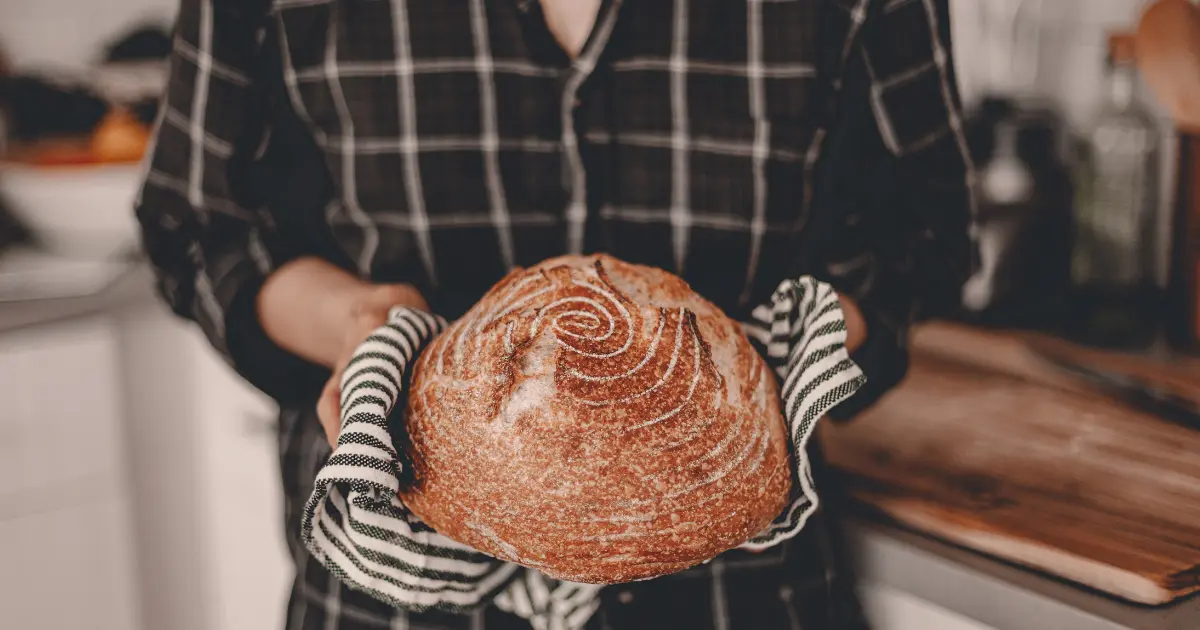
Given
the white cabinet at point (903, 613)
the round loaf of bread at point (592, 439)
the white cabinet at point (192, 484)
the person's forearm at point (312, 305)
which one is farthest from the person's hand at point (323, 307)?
the white cabinet at point (192, 484)

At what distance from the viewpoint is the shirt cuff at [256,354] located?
0.72m

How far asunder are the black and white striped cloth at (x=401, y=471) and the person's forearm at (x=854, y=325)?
0.10 meters

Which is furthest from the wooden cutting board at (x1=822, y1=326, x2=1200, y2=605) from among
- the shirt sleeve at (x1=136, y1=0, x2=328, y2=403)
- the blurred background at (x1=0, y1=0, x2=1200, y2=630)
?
the shirt sleeve at (x1=136, y1=0, x2=328, y2=403)

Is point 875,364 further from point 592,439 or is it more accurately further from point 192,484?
point 192,484

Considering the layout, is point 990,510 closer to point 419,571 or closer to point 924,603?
point 924,603

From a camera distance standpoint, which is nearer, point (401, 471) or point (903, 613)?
point (401, 471)

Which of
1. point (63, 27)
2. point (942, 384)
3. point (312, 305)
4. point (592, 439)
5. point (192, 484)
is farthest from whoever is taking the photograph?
point (63, 27)

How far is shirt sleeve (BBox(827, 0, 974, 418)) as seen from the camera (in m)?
0.69

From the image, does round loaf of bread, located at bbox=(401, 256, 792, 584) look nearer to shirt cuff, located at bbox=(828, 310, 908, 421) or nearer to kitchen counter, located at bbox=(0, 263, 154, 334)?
shirt cuff, located at bbox=(828, 310, 908, 421)

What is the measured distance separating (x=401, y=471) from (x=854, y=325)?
345 mm

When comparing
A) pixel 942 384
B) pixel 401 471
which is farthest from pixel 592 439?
pixel 942 384

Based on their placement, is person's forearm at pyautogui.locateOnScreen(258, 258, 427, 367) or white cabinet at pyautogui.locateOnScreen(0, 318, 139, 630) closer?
person's forearm at pyautogui.locateOnScreen(258, 258, 427, 367)

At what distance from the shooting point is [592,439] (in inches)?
19.0

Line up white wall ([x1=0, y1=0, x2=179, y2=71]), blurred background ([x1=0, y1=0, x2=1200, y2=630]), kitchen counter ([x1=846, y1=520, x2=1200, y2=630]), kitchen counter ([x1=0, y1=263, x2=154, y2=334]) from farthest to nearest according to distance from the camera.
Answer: white wall ([x1=0, y1=0, x2=179, y2=71])
kitchen counter ([x1=0, y1=263, x2=154, y2=334])
blurred background ([x1=0, y1=0, x2=1200, y2=630])
kitchen counter ([x1=846, y1=520, x2=1200, y2=630])
